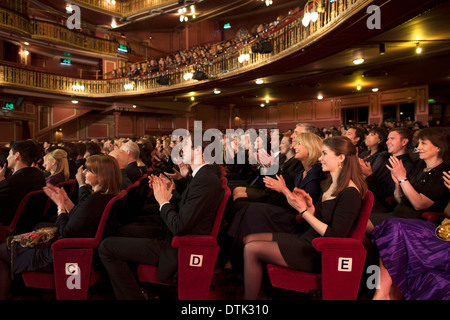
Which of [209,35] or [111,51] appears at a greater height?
[209,35]

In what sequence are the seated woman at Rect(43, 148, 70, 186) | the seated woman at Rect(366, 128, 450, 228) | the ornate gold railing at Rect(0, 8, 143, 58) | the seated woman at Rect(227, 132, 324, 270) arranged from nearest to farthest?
the seated woman at Rect(366, 128, 450, 228)
the seated woman at Rect(227, 132, 324, 270)
the seated woman at Rect(43, 148, 70, 186)
the ornate gold railing at Rect(0, 8, 143, 58)

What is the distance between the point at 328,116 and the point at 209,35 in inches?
311

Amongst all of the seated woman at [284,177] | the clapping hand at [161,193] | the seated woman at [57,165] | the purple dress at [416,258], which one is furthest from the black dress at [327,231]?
the seated woman at [57,165]

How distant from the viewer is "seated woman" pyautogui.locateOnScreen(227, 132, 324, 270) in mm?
2312

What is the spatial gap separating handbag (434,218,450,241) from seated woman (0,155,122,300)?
201cm

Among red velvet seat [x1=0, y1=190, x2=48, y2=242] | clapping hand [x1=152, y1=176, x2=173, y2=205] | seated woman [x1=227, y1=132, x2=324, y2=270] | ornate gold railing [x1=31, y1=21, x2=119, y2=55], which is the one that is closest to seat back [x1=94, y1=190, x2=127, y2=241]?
clapping hand [x1=152, y1=176, x2=173, y2=205]

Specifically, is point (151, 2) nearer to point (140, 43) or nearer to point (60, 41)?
point (140, 43)

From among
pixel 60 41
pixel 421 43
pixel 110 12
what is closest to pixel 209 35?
pixel 110 12

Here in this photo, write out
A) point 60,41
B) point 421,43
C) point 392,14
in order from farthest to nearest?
point 60,41
point 421,43
point 392,14

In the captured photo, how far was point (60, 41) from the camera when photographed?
12.9m

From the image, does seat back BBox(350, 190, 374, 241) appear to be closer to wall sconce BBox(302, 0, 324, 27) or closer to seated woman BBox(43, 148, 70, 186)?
seated woman BBox(43, 148, 70, 186)

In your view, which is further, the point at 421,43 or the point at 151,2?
the point at 151,2

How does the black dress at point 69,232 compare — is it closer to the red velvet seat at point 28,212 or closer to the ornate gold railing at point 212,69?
the red velvet seat at point 28,212
